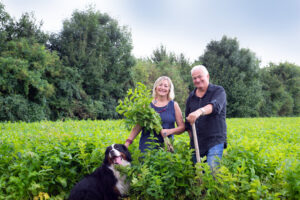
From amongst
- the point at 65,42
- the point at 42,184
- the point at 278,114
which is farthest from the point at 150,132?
the point at 278,114

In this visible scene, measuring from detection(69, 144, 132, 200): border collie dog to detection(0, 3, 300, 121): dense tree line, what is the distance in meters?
14.8

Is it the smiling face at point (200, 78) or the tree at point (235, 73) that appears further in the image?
the tree at point (235, 73)

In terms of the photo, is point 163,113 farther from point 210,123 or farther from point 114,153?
point 114,153

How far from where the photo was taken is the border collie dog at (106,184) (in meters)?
3.54

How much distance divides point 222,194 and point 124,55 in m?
22.9

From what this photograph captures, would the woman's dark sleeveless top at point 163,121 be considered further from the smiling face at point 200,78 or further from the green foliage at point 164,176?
the smiling face at point 200,78

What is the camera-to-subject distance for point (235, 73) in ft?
115

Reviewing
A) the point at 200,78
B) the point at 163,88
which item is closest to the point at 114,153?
the point at 163,88

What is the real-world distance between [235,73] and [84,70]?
883 inches

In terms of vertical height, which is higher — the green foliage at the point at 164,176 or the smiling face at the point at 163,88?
the smiling face at the point at 163,88

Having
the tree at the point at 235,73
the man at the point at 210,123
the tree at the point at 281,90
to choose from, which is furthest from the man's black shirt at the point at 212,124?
the tree at the point at 281,90

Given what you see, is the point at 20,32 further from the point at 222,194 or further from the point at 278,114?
the point at 278,114

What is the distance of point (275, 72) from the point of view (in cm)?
5044

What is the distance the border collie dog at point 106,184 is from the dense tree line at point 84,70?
14830 millimetres
